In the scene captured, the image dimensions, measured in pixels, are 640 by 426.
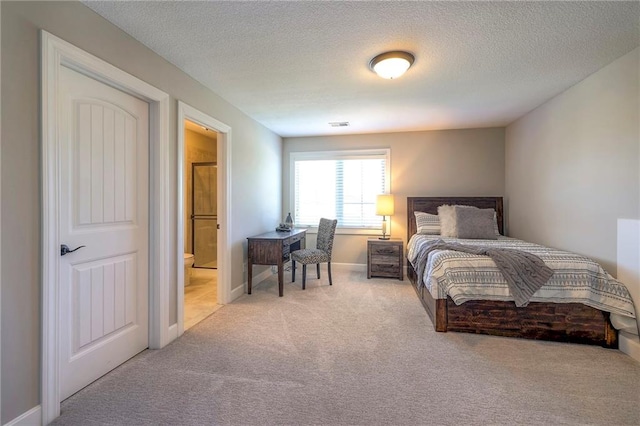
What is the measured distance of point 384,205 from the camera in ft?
15.5

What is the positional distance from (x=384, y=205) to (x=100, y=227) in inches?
146

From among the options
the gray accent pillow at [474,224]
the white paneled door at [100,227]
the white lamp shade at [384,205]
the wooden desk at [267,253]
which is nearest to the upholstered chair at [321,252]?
the wooden desk at [267,253]

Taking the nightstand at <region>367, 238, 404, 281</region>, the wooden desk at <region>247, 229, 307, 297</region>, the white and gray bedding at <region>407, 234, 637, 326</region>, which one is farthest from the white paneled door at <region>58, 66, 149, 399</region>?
the nightstand at <region>367, 238, 404, 281</region>

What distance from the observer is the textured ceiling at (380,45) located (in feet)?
6.06

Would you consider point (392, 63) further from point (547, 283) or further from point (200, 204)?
point (200, 204)

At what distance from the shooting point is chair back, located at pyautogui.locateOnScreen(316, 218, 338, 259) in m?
4.30

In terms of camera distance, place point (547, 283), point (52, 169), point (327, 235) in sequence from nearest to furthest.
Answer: point (52, 169) < point (547, 283) < point (327, 235)

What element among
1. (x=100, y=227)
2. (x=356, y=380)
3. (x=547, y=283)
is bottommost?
(x=356, y=380)

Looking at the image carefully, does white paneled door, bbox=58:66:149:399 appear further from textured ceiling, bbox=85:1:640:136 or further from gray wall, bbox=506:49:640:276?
gray wall, bbox=506:49:640:276

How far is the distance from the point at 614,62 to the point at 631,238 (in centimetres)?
149

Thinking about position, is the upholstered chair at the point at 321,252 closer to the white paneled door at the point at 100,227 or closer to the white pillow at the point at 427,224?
the white pillow at the point at 427,224

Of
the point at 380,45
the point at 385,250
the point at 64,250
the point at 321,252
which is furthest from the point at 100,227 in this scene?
the point at 385,250

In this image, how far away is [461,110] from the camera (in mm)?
3840

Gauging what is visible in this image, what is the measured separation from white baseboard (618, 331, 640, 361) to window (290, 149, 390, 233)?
326 centimetres
